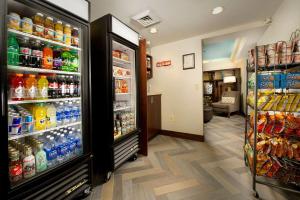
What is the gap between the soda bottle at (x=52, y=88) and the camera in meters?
1.26

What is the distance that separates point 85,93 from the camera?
1.42 m

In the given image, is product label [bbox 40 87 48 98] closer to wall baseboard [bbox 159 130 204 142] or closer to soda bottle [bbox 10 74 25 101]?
soda bottle [bbox 10 74 25 101]

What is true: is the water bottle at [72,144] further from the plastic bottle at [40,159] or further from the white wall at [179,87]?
the white wall at [179,87]

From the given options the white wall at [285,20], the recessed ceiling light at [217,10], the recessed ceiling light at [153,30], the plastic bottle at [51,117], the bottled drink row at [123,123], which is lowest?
the bottled drink row at [123,123]

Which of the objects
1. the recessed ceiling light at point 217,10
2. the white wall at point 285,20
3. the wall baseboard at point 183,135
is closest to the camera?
the white wall at point 285,20

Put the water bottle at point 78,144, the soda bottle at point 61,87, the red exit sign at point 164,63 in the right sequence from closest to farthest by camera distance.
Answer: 1. the soda bottle at point 61,87
2. the water bottle at point 78,144
3. the red exit sign at point 164,63

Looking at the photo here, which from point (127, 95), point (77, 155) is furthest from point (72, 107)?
point (127, 95)

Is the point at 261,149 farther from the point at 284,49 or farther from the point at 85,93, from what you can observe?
the point at 85,93

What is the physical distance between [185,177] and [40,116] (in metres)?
1.72

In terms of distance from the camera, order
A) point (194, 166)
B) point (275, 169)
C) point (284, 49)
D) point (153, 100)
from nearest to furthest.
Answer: point (284, 49), point (275, 169), point (194, 166), point (153, 100)

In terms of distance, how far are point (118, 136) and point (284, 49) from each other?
6.70ft

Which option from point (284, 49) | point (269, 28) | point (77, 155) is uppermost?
point (269, 28)

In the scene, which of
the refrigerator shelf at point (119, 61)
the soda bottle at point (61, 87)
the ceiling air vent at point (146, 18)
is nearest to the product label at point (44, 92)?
the soda bottle at point (61, 87)

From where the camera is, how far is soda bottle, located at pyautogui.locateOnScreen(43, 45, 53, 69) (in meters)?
1.23
